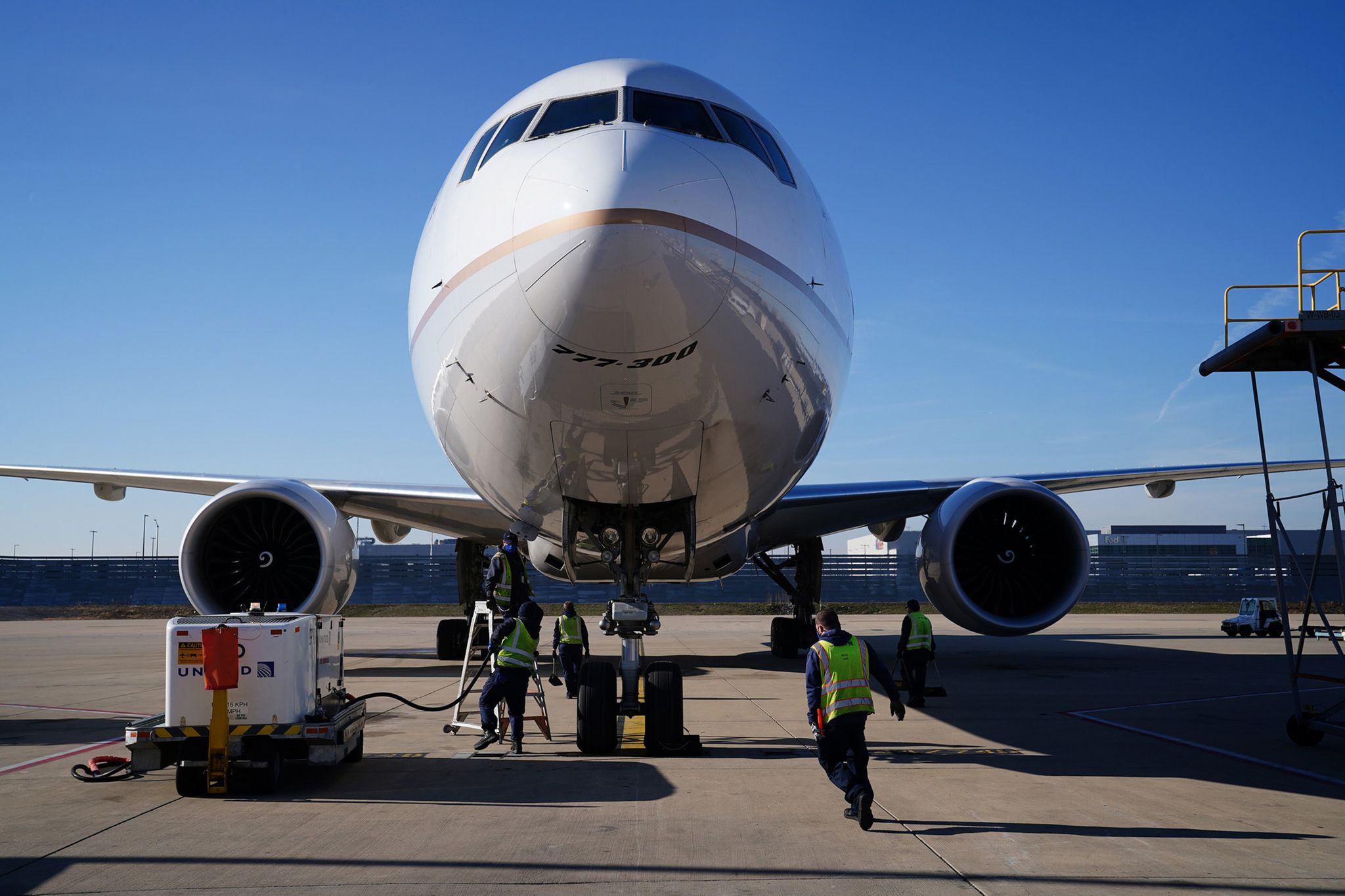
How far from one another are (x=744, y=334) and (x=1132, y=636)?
18.8 m

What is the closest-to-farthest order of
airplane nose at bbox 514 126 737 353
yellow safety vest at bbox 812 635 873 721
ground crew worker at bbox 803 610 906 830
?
1. airplane nose at bbox 514 126 737 353
2. ground crew worker at bbox 803 610 906 830
3. yellow safety vest at bbox 812 635 873 721

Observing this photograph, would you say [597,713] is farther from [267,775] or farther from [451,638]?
[451,638]

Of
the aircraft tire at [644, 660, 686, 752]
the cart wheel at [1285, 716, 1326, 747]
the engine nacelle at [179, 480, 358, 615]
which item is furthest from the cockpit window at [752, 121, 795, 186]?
the engine nacelle at [179, 480, 358, 615]

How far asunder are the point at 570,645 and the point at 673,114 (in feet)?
19.9

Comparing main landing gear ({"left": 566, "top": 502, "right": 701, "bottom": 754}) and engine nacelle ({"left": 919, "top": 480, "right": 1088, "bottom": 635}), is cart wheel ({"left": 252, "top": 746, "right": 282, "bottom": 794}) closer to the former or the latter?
main landing gear ({"left": 566, "top": 502, "right": 701, "bottom": 754})

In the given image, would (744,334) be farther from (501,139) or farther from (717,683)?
(717,683)

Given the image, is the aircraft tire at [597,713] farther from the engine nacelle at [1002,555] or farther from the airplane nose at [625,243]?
the engine nacelle at [1002,555]

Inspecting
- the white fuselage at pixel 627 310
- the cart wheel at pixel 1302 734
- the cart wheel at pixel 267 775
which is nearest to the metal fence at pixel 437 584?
the cart wheel at pixel 1302 734

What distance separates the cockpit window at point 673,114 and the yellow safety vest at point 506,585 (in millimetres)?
3463

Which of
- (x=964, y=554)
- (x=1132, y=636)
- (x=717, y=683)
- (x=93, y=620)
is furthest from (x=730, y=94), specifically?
(x=93, y=620)

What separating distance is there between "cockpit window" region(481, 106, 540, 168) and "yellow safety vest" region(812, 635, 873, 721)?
3.42 meters

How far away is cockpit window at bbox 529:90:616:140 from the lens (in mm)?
5566

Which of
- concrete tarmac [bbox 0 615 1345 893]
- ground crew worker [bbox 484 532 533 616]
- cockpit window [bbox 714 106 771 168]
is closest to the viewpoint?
concrete tarmac [bbox 0 615 1345 893]

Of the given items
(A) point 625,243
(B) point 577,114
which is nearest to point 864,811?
(A) point 625,243
